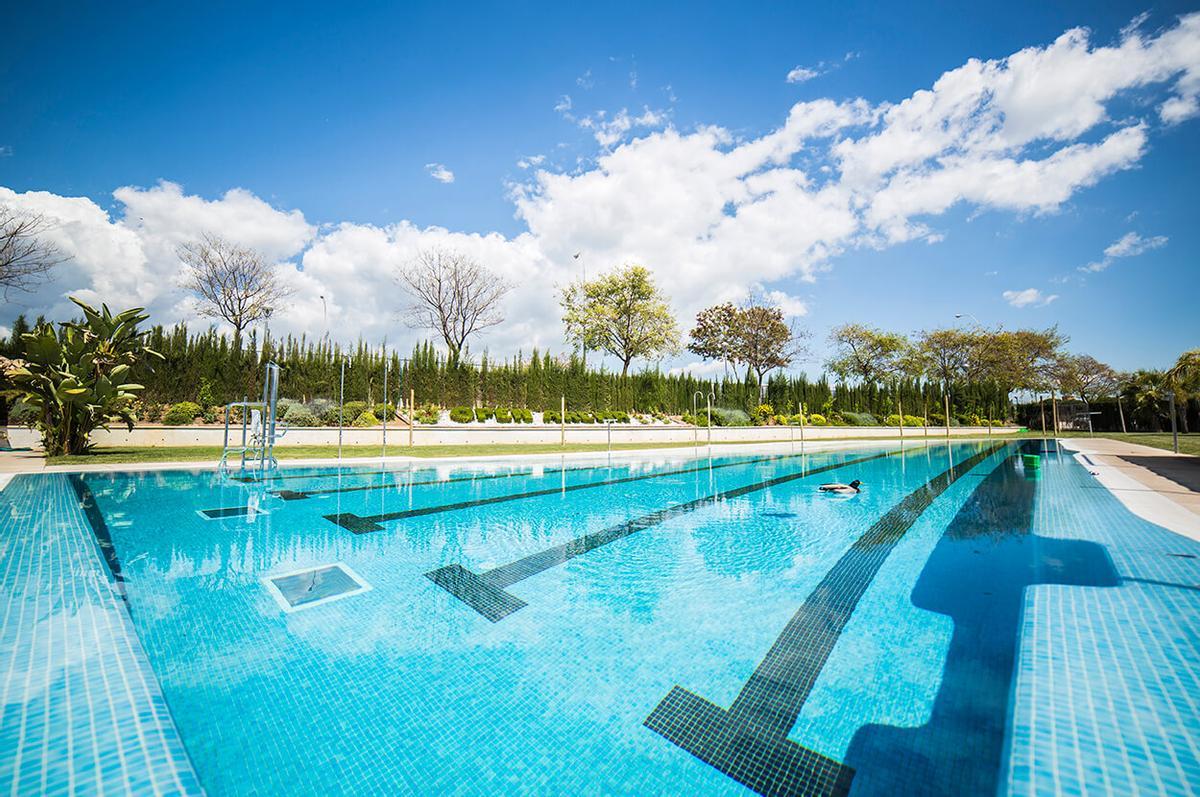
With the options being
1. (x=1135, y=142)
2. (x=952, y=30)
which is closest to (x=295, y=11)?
(x=952, y=30)

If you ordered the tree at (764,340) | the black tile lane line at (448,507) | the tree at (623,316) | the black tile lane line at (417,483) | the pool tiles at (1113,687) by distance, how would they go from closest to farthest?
1. the pool tiles at (1113,687)
2. the black tile lane line at (448,507)
3. the black tile lane line at (417,483)
4. the tree at (623,316)
5. the tree at (764,340)

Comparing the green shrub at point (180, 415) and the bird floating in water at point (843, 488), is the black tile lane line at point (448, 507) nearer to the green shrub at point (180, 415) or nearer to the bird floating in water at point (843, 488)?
the bird floating in water at point (843, 488)

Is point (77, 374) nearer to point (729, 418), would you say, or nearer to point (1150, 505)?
point (1150, 505)

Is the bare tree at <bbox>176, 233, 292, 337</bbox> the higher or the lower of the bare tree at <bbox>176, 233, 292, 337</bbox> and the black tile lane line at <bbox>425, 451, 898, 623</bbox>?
the higher

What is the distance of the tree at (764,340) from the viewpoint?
30781 mm

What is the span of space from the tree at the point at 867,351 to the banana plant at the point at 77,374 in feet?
126

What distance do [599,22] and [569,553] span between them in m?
11.4

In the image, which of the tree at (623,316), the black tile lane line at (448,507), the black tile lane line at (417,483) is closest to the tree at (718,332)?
the tree at (623,316)

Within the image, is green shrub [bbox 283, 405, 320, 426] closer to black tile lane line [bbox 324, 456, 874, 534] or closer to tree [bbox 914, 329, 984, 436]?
black tile lane line [bbox 324, 456, 874, 534]

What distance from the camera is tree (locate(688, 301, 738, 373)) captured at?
31359 mm

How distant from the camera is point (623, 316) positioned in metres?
29.5

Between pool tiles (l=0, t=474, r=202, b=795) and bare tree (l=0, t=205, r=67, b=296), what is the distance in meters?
15.8

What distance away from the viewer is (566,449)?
15.8 metres

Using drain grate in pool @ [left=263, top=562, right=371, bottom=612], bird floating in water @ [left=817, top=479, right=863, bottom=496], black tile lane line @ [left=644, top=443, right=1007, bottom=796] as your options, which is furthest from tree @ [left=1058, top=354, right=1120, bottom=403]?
drain grate in pool @ [left=263, top=562, right=371, bottom=612]
